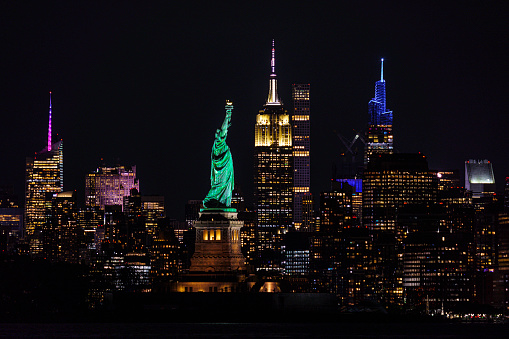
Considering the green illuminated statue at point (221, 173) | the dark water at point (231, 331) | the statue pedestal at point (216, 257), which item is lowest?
the dark water at point (231, 331)

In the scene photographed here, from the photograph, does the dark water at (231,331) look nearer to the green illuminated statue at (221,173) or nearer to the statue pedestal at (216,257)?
the statue pedestal at (216,257)

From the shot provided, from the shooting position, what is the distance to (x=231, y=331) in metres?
121

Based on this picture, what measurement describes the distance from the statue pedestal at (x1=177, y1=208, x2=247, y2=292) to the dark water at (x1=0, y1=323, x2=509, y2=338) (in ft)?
12.2

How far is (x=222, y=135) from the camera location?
5335 inches

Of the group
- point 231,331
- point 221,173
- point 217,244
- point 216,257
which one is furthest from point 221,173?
point 231,331

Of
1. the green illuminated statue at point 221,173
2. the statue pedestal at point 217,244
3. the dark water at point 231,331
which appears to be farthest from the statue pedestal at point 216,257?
the dark water at point 231,331

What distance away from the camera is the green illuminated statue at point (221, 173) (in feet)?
444

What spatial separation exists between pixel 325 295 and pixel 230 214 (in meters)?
12.5

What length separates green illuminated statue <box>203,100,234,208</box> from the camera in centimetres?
13525

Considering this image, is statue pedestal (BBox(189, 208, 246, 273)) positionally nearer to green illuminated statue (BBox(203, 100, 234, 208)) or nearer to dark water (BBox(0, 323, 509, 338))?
green illuminated statue (BBox(203, 100, 234, 208))

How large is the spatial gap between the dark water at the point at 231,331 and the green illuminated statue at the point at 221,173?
12.1m

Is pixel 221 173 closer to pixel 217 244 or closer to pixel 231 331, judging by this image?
pixel 217 244

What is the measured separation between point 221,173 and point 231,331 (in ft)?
66.7

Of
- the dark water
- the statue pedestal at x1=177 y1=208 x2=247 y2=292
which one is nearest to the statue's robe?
the statue pedestal at x1=177 y1=208 x2=247 y2=292
